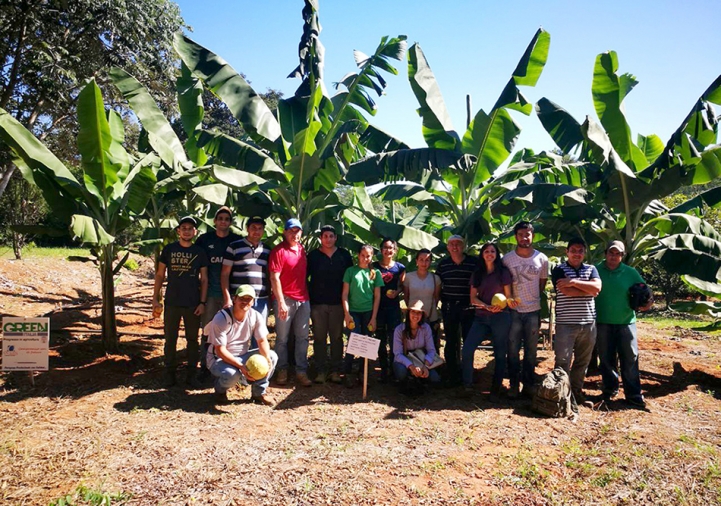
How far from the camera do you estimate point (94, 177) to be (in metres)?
5.66

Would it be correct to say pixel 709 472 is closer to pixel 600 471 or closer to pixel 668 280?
pixel 600 471

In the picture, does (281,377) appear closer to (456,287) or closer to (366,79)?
(456,287)

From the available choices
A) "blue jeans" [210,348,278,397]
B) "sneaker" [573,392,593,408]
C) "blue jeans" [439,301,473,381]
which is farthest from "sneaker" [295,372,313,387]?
"sneaker" [573,392,593,408]

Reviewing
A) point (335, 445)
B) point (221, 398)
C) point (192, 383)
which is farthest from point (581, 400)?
point (192, 383)

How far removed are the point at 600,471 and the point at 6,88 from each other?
14554mm

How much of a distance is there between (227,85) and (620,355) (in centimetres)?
566

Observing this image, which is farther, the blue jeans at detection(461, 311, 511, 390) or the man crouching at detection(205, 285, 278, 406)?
the blue jeans at detection(461, 311, 511, 390)

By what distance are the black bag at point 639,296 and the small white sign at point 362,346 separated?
8.78 feet

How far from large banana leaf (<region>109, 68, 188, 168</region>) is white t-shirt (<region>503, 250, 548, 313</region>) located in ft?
14.8

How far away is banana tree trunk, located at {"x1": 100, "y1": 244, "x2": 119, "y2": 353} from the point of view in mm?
6156

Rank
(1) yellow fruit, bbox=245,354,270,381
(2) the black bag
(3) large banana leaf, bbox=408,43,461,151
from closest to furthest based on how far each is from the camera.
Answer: (1) yellow fruit, bbox=245,354,270,381, (2) the black bag, (3) large banana leaf, bbox=408,43,461,151

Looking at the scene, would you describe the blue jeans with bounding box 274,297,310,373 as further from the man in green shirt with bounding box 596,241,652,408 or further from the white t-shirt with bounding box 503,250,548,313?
the man in green shirt with bounding box 596,241,652,408

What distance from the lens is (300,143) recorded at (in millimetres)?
5699

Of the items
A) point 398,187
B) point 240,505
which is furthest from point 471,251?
point 240,505
